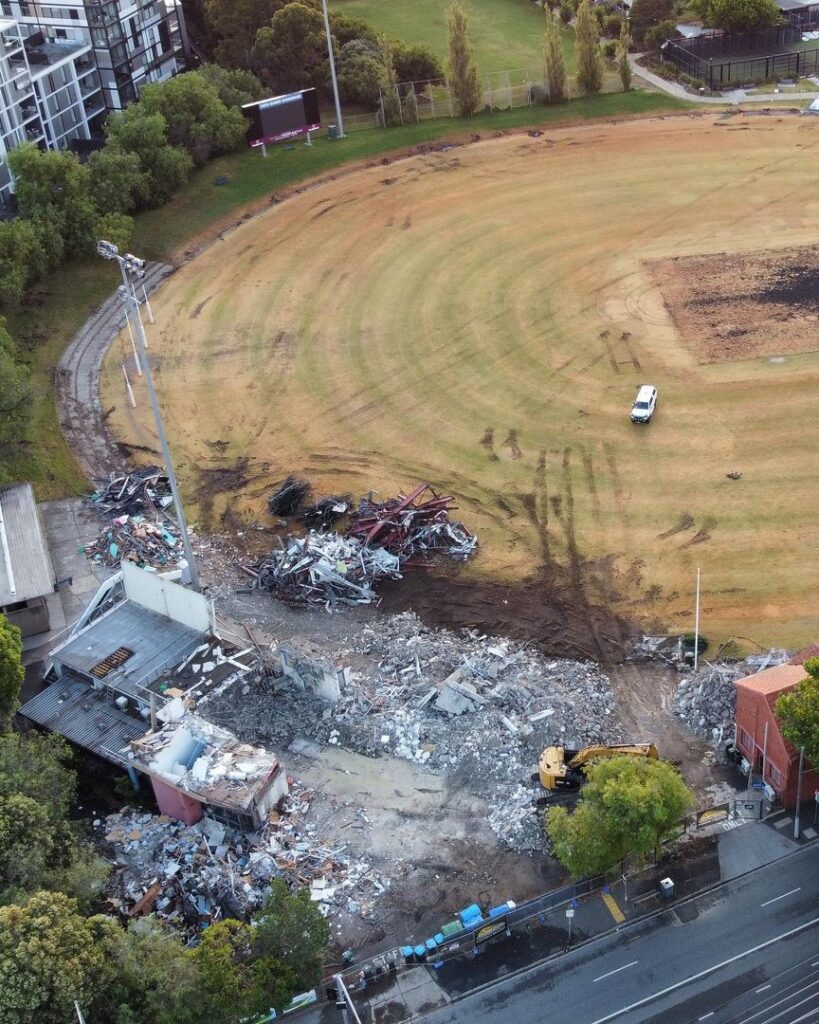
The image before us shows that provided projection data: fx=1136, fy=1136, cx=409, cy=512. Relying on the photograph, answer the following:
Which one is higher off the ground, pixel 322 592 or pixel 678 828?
pixel 322 592

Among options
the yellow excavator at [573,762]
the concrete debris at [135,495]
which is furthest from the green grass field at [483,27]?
the yellow excavator at [573,762]

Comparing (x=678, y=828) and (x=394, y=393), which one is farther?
(x=394, y=393)

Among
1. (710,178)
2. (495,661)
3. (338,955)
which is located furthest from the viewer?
(710,178)

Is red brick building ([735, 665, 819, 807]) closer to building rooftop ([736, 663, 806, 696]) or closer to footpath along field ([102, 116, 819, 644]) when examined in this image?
building rooftop ([736, 663, 806, 696])

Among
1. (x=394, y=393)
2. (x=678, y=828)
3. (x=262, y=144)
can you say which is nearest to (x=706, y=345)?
(x=394, y=393)

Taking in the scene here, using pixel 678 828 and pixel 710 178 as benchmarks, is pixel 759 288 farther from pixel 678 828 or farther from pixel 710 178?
pixel 678 828

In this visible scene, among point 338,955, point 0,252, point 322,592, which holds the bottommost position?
point 338,955

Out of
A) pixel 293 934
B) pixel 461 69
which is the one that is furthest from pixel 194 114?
pixel 293 934

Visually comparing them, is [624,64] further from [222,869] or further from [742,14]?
[222,869]
